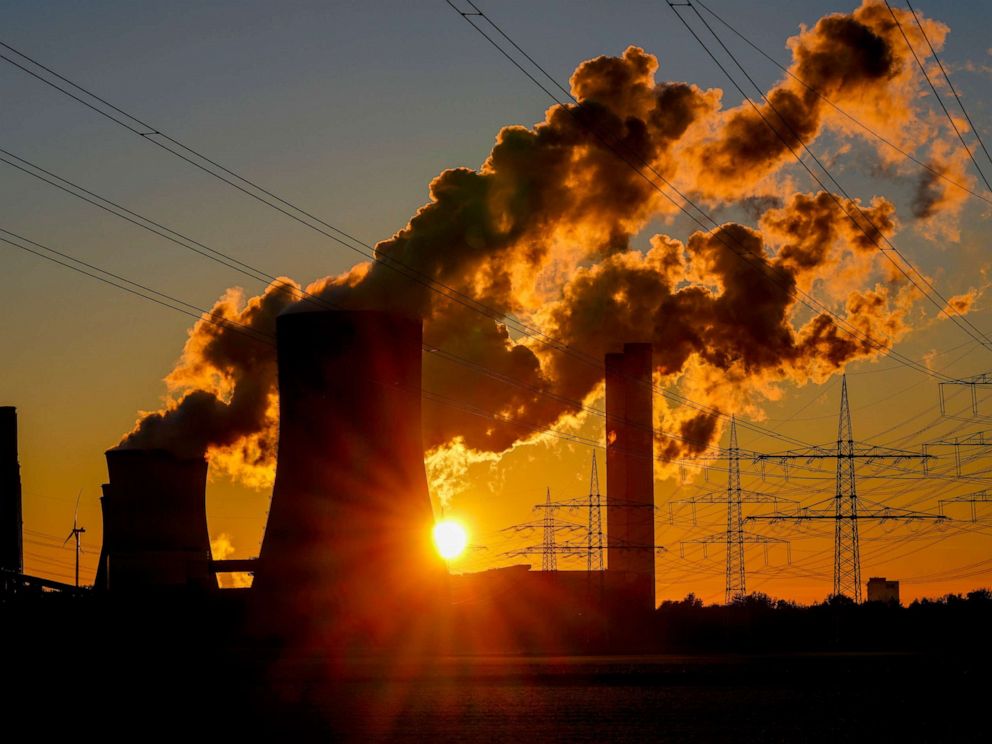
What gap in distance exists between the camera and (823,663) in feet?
108

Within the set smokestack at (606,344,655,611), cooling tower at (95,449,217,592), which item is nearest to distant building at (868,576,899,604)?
smokestack at (606,344,655,611)

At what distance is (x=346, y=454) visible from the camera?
36.4 metres

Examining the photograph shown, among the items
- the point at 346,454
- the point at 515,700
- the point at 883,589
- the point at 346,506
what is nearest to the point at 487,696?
the point at 515,700

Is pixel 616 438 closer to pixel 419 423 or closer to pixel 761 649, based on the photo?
pixel 761 649

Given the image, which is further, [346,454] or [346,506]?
[346,506]

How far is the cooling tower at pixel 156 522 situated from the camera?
164 feet

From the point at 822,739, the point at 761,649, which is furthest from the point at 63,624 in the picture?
the point at 822,739

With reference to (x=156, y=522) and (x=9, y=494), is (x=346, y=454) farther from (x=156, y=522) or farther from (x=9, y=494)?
(x=9, y=494)

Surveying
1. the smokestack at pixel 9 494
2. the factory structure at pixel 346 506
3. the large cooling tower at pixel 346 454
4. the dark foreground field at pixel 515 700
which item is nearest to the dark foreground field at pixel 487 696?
the dark foreground field at pixel 515 700

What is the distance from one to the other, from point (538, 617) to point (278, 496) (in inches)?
632

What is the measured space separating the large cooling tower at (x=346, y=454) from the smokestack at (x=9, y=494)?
722 inches

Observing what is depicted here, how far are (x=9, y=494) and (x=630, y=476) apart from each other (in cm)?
2252

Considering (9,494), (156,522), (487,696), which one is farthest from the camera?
(9,494)

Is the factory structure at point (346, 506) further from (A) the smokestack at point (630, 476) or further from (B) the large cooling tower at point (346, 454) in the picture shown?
(A) the smokestack at point (630, 476)
